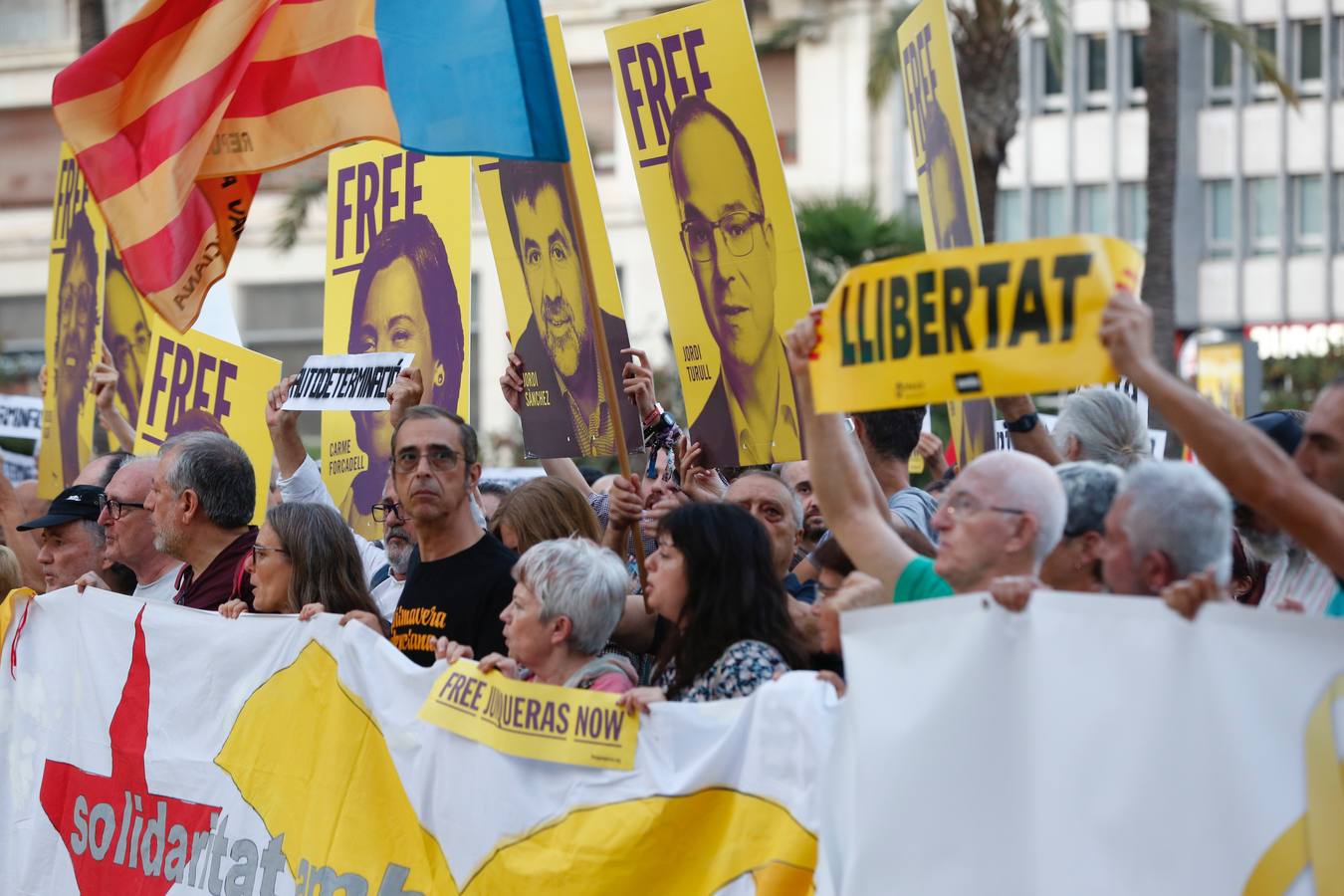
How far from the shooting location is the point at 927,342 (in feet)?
11.7

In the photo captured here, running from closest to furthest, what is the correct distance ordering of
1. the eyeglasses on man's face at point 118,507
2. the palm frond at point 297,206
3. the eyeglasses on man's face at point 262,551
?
the eyeglasses on man's face at point 262,551
the eyeglasses on man's face at point 118,507
the palm frond at point 297,206

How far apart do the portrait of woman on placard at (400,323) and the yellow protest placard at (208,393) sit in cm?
40

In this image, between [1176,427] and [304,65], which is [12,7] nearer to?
[304,65]

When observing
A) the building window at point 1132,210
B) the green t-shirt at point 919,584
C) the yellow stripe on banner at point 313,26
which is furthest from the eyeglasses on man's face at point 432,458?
the building window at point 1132,210

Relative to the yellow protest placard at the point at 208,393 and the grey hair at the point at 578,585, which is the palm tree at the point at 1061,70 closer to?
the yellow protest placard at the point at 208,393

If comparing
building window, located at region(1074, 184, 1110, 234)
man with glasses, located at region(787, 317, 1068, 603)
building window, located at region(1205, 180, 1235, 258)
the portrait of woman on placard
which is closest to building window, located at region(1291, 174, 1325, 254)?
building window, located at region(1205, 180, 1235, 258)

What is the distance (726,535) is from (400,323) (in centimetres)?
310

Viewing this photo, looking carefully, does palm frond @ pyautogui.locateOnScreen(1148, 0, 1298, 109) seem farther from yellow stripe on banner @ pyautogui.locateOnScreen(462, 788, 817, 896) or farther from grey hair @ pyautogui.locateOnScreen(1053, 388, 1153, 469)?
yellow stripe on banner @ pyautogui.locateOnScreen(462, 788, 817, 896)

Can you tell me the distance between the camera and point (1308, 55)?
34469mm

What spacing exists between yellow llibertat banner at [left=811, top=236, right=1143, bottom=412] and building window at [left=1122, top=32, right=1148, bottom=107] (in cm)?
3284

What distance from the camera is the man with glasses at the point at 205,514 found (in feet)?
19.9

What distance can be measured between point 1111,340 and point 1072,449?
220cm

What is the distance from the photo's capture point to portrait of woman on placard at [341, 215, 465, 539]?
6844 millimetres

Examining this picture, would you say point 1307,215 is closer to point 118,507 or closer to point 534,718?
point 118,507
